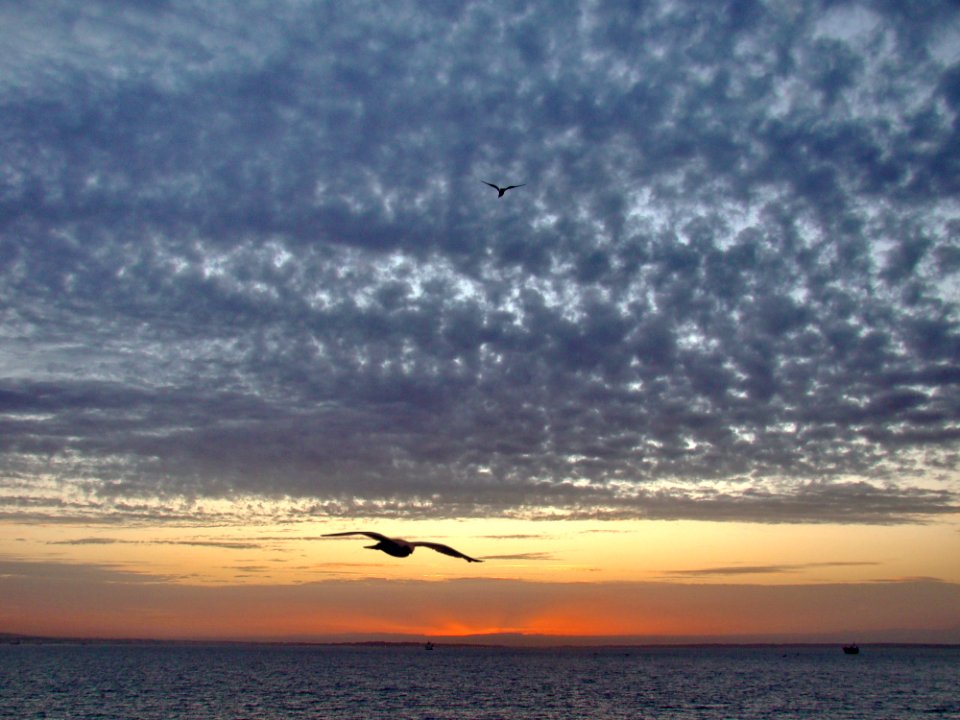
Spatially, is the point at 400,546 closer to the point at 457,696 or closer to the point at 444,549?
the point at 444,549

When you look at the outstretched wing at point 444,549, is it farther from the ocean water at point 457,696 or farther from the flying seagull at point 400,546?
the ocean water at point 457,696

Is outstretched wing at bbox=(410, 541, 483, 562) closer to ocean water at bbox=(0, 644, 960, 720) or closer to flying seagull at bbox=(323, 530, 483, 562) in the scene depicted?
flying seagull at bbox=(323, 530, 483, 562)

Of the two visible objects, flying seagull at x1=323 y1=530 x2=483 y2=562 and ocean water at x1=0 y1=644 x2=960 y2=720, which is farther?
ocean water at x1=0 y1=644 x2=960 y2=720

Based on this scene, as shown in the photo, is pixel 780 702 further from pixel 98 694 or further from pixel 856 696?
pixel 98 694

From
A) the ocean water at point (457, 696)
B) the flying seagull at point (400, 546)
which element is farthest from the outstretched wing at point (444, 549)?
the ocean water at point (457, 696)

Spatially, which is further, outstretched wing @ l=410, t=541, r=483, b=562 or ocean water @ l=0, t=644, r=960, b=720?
ocean water @ l=0, t=644, r=960, b=720

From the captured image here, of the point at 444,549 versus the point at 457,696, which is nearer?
the point at 444,549

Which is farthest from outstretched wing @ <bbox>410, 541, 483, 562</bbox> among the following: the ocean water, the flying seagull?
the ocean water

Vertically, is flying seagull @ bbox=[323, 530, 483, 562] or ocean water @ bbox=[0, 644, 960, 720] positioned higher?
flying seagull @ bbox=[323, 530, 483, 562]

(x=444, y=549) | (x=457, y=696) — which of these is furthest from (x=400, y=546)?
(x=457, y=696)

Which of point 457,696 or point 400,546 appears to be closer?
point 400,546

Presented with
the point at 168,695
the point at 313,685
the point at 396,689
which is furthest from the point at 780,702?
the point at 168,695

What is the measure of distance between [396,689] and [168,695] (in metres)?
35.2

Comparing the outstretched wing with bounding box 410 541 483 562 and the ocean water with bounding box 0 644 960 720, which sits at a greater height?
the outstretched wing with bounding box 410 541 483 562
